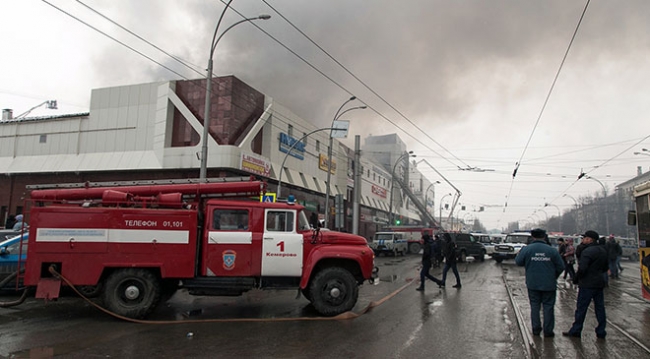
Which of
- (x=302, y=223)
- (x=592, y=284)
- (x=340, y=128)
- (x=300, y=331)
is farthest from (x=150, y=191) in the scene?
(x=340, y=128)

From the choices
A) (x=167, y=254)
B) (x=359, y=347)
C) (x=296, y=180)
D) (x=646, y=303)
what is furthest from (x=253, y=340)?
(x=296, y=180)

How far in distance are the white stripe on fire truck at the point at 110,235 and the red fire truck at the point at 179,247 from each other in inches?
0.8

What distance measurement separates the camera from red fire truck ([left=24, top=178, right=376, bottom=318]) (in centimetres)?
827

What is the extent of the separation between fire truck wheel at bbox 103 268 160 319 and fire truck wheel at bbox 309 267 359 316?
3162 millimetres

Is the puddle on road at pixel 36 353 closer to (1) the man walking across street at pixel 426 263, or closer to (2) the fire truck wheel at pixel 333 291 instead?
(2) the fire truck wheel at pixel 333 291

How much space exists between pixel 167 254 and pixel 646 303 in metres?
11.8

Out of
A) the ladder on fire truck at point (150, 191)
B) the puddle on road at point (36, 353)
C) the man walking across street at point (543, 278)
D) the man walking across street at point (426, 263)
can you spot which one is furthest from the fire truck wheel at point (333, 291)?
the puddle on road at point (36, 353)

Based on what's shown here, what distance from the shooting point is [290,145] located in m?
33.4

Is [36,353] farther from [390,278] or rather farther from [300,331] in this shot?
[390,278]

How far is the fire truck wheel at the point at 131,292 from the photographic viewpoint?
27.3 ft

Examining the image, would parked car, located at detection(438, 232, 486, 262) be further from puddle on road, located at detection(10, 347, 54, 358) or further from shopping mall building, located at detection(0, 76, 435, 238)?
puddle on road, located at detection(10, 347, 54, 358)

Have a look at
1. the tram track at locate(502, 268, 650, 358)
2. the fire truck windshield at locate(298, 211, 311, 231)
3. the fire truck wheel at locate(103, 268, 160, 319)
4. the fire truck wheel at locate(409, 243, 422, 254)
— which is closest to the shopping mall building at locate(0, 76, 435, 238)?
the fire truck wheel at locate(409, 243, 422, 254)

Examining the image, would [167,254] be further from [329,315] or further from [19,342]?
[329,315]

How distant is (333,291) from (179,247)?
3.22 metres
